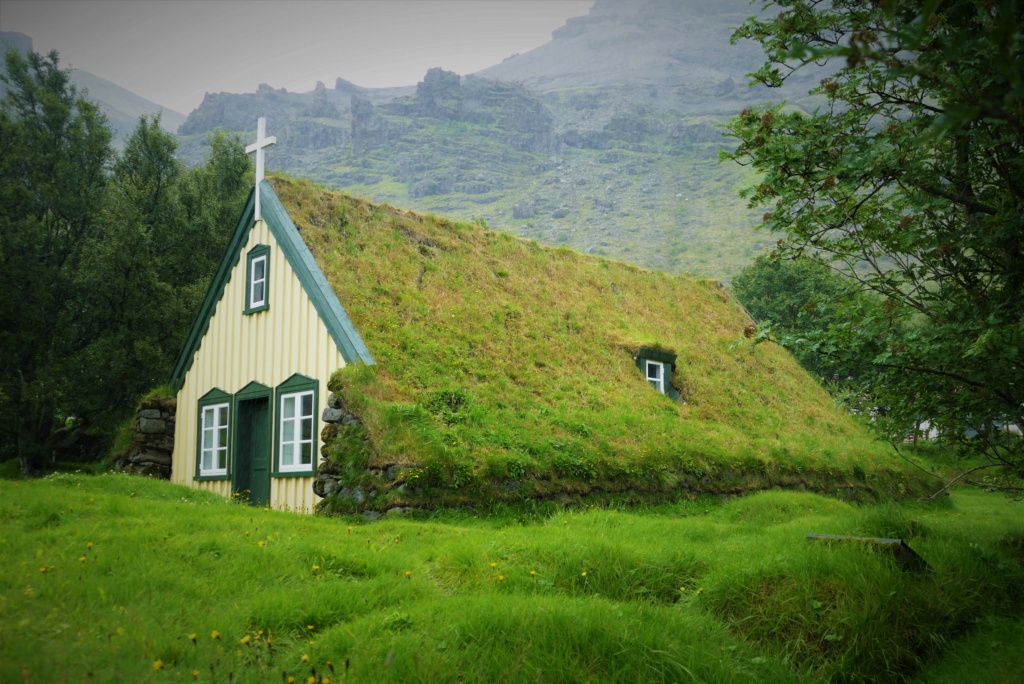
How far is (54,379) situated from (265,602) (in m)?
20.2

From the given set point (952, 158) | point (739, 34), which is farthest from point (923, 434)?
point (739, 34)

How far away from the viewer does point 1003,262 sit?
6.89 m

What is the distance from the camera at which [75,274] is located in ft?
76.9

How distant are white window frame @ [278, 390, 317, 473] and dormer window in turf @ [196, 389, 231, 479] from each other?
2.03m

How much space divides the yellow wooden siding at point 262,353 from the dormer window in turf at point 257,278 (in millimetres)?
140

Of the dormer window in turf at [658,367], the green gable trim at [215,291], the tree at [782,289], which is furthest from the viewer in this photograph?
the tree at [782,289]

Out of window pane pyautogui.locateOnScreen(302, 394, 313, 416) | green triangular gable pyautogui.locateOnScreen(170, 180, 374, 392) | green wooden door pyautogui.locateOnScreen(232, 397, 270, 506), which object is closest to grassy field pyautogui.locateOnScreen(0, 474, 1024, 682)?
window pane pyautogui.locateOnScreen(302, 394, 313, 416)

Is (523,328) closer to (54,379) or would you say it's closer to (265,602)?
(265,602)

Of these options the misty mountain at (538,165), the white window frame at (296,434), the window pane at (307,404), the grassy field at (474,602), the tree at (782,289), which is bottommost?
the grassy field at (474,602)

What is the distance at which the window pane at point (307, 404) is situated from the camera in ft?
43.3

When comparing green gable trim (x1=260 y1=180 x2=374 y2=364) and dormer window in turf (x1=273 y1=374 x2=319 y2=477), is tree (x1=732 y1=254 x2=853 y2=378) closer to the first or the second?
green gable trim (x1=260 y1=180 x2=374 y2=364)

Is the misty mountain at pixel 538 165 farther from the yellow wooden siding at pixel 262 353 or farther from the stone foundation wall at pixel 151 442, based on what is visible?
the stone foundation wall at pixel 151 442

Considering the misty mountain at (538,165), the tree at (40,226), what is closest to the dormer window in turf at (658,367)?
the tree at (40,226)

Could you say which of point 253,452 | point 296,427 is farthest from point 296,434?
point 253,452
